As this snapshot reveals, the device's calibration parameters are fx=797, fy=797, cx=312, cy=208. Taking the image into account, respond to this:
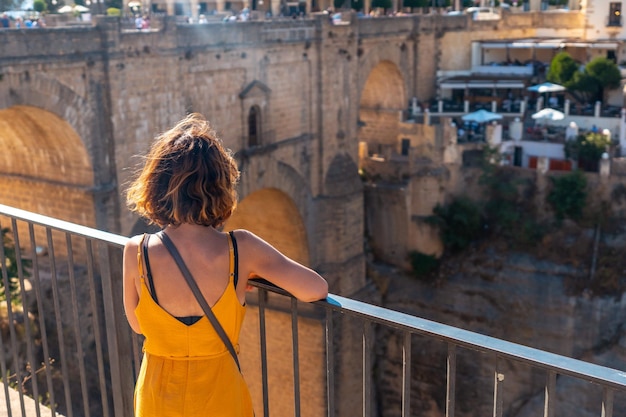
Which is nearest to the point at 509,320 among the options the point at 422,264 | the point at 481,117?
the point at 422,264

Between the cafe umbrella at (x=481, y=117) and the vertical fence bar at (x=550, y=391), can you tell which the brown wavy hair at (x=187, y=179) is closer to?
the vertical fence bar at (x=550, y=391)

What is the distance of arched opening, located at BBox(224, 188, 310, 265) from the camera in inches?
598

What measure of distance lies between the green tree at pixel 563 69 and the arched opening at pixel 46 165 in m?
14.2

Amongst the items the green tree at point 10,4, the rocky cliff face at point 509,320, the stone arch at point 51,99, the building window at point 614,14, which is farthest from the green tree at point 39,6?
the building window at point 614,14

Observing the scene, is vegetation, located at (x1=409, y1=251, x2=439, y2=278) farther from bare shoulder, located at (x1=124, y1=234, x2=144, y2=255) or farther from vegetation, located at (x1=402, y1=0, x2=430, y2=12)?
bare shoulder, located at (x1=124, y1=234, x2=144, y2=255)

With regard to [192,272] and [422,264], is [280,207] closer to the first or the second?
[422,264]

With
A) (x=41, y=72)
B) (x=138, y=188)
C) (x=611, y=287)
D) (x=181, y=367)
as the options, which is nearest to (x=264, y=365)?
(x=181, y=367)

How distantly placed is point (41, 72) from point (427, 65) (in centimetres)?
1297

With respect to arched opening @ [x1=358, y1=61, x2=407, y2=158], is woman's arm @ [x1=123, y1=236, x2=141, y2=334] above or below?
above

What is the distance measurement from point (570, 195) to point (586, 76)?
4.69 metres

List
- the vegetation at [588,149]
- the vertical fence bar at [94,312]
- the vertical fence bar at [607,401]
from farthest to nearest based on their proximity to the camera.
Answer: the vegetation at [588,149]
the vertical fence bar at [94,312]
the vertical fence bar at [607,401]

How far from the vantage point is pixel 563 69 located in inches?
819

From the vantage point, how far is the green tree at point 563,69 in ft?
68.1

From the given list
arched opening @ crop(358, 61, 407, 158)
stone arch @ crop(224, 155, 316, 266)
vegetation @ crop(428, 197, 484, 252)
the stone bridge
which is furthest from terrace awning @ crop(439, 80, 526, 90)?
stone arch @ crop(224, 155, 316, 266)
